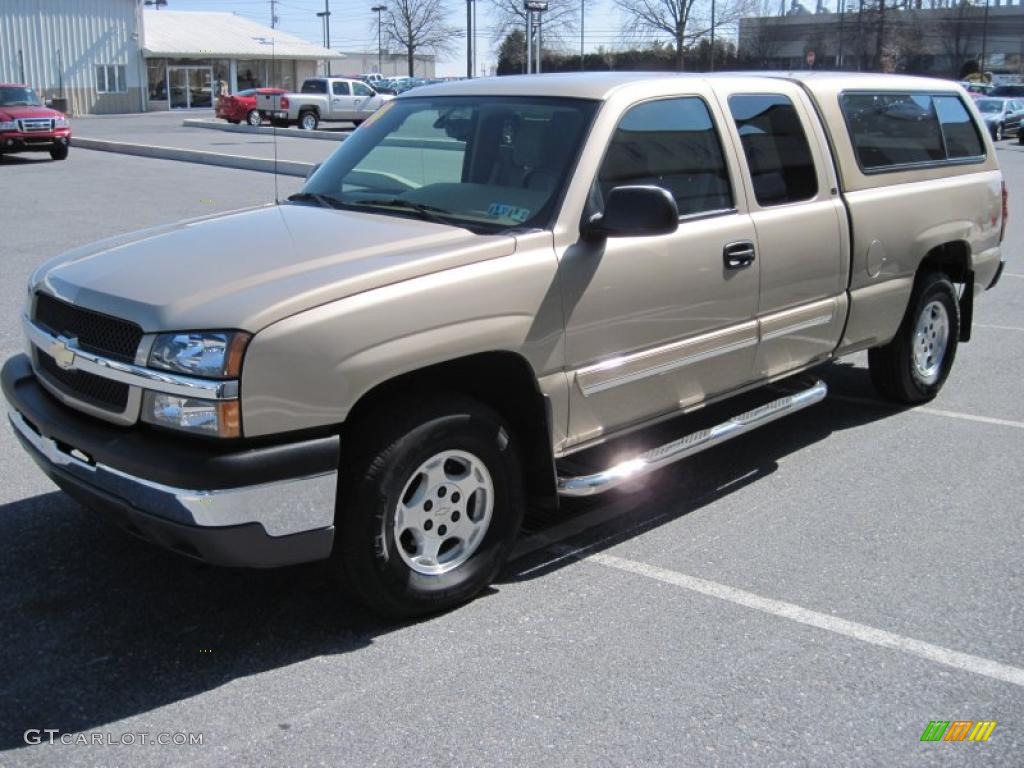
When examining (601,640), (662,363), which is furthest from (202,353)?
(662,363)

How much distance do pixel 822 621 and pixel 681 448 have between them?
3.48ft

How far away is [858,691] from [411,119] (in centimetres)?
329

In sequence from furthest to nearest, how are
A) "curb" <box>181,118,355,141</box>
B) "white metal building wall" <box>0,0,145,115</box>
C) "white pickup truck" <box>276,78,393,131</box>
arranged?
1. "white metal building wall" <box>0,0,145,115</box>
2. "white pickup truck" <box>276,78,393,131</box>
3. "curb" <box>181,118,355,141</box>

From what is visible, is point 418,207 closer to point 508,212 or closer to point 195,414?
point 508,212

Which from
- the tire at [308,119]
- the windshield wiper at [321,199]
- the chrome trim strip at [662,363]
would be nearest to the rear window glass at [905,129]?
the chrome trim strip at [662,363]

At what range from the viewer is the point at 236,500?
3350mm

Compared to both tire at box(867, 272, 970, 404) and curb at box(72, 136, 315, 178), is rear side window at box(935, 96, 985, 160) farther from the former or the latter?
curb at box(72, 136, 315, 178)

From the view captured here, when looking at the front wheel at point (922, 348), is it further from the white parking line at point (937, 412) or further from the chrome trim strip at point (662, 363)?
the chrome trim strip at point (662, 363)

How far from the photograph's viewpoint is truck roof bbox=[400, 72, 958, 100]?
471cm

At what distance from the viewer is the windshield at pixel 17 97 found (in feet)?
82.9

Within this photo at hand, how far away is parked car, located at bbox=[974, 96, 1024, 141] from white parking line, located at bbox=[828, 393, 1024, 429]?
122 ft

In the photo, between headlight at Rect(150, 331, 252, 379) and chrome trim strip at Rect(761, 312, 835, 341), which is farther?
chrome trim strip at Rect(761, 312, 835, 341)

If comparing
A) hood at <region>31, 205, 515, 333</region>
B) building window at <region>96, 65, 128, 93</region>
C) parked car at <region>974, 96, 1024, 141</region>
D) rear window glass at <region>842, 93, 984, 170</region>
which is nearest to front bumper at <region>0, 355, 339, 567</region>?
hood at <region>31, 205, 515, 333</region>

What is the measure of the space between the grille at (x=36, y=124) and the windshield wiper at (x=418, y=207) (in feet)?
74.8
